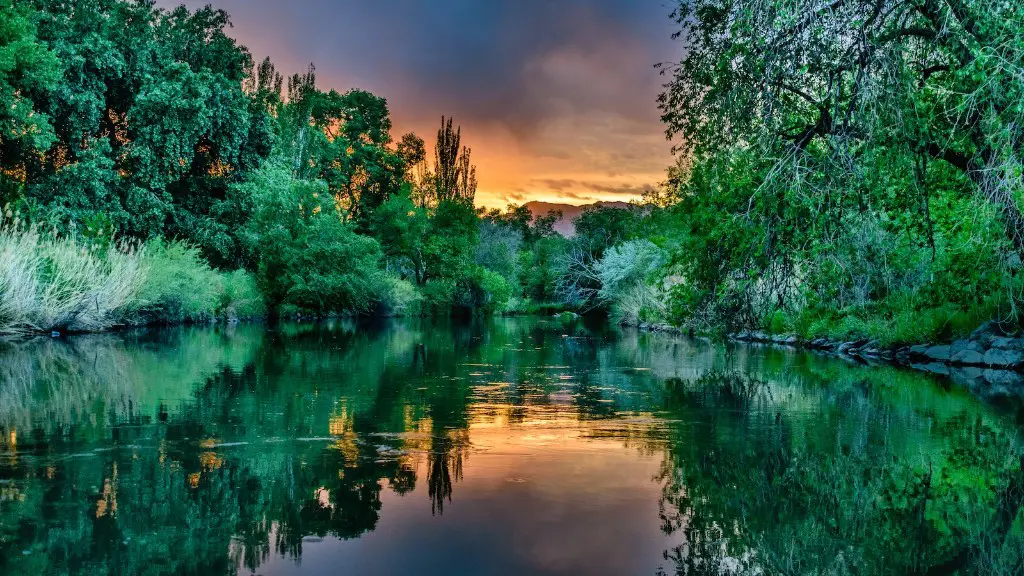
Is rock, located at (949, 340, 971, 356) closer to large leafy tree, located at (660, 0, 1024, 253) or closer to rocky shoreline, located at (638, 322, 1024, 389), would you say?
rocky shoreline, located at (638, 322, 1024, 389)

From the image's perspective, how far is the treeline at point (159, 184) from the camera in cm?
2717

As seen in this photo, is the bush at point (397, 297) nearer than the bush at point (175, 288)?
No

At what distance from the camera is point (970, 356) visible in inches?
778

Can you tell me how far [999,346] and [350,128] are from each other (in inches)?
2166

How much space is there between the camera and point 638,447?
340 inches

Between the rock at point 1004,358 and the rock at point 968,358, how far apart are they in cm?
17

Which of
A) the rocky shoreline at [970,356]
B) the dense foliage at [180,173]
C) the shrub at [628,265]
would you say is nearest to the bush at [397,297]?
the dense foliage at [180,173]

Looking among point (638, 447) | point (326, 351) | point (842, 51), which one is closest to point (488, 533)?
point (638, 447)

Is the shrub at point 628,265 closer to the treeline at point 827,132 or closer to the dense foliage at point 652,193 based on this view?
the dense foliage at point 652,193

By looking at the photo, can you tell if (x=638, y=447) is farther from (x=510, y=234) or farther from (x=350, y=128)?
(x=510, y=234)

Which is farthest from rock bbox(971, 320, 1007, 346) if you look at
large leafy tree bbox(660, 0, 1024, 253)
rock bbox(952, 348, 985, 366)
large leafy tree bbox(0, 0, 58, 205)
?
large leafy tree bbox(0, 0, 58, 205)

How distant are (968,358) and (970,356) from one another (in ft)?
0.24

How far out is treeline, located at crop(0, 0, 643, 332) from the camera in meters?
27.2

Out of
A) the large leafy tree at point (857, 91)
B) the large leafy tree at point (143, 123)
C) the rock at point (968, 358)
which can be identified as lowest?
the rock at point (968, 358)
